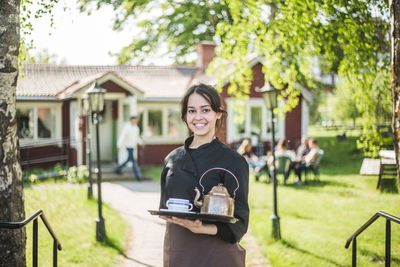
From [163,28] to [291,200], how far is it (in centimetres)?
1445

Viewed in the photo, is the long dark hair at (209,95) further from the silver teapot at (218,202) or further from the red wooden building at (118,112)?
the red wooden building at (118,112)

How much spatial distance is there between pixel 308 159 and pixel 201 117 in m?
9.41

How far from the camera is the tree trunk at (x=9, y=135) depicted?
3527 millimetres

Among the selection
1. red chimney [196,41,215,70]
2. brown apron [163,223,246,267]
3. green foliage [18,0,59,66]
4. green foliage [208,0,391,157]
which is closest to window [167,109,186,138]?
red chimney [196,41,215,70]

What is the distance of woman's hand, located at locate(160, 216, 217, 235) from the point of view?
2.33 meters

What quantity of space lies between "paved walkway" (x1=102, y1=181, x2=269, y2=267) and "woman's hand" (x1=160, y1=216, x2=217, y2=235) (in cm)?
370

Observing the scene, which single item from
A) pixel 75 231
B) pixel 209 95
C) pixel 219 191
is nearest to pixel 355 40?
pixel 209 95

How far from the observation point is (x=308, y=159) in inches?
456

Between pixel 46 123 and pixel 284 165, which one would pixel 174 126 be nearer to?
pixel 46 123

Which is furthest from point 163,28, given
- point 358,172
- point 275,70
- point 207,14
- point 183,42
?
point 358,172

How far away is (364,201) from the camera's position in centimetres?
685

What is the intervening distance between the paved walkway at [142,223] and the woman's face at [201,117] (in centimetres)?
368

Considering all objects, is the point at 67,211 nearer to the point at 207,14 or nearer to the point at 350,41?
the point at 350,41

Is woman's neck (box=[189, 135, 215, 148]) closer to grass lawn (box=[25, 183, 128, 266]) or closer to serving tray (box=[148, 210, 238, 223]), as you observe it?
serving tray (box=[148, 210, 238, 223])
